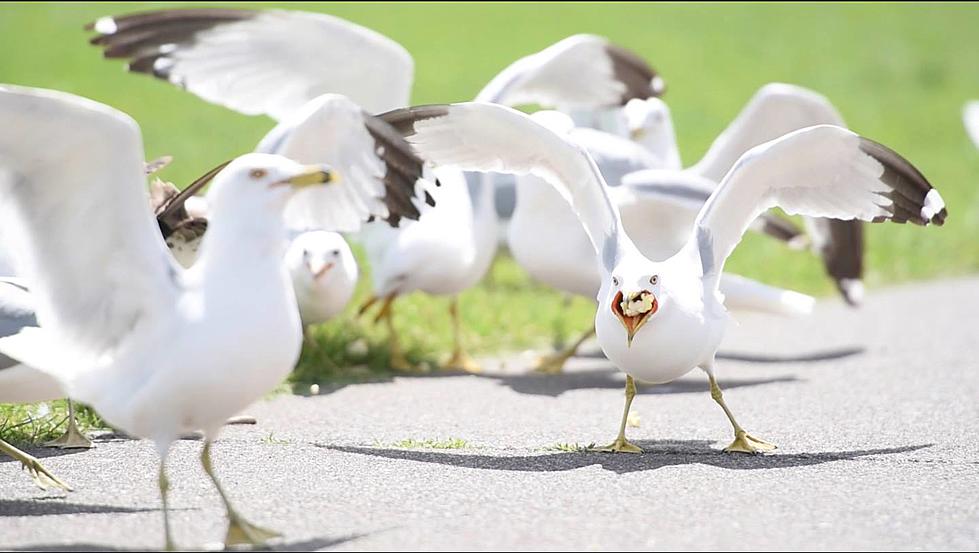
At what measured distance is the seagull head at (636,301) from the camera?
5.09 meters

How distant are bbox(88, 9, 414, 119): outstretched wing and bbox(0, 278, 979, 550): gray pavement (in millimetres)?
1675

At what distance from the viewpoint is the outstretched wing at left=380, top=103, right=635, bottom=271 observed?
5.57 metres

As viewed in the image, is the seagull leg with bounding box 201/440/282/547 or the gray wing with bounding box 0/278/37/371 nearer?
the seagull leg with bounding box 201/440/282/547

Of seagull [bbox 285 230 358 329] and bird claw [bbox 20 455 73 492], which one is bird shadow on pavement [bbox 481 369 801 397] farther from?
bird claw [bbox 20 455 73 492]

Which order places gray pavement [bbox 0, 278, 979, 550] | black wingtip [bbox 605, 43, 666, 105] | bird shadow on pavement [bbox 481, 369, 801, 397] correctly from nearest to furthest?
gray pavement [bbox 0, 278, 979, 550] → bird shadow on pavement [bbox 481, 369, 801, 397] → black wingtip [bbox 605, 43, 666, 105]

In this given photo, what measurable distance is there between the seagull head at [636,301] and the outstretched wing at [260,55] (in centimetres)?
280

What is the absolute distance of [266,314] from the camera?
3.83 metres

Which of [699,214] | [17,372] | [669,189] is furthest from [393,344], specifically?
[17,372]

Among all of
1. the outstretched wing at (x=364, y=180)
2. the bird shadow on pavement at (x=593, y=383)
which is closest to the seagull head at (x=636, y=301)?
the outstretched wing at (x=364, y=180)

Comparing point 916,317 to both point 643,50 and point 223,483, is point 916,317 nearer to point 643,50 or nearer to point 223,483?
point 223,483

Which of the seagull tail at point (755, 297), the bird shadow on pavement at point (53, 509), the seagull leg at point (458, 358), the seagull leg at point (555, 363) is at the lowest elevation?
the seagull leg at point (458, 358)

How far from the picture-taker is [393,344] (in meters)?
7.71

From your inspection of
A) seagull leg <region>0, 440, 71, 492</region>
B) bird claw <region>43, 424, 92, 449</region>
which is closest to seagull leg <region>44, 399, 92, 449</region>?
bird claw <region>43, 424, 92, 449</region>

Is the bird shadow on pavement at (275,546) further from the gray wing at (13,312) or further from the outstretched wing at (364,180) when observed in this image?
the outstretched wing at (364,180)
